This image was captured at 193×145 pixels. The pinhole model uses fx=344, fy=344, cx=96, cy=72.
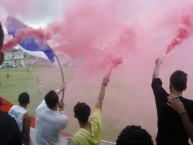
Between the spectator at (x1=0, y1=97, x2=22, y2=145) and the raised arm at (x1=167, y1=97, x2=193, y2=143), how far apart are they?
1728 mm

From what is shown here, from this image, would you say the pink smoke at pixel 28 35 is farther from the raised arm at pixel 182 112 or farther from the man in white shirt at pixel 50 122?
the raised arm at pixel 182 112

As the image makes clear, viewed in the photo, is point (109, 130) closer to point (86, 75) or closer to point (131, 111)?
point (131, 111)

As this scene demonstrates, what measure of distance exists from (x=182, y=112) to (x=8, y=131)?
72.5 inches

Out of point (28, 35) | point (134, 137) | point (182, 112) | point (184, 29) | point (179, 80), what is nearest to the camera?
point (134, 137)

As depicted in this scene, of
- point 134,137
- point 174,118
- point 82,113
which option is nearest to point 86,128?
point 82,113

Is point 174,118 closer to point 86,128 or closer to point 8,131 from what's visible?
point 86,128

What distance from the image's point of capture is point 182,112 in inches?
125

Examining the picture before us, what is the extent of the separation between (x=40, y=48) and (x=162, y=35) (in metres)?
2.57

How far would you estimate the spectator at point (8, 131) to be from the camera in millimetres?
1824

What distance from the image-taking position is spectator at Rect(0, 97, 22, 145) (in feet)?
5.98

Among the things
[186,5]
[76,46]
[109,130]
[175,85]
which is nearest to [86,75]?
[76,46]

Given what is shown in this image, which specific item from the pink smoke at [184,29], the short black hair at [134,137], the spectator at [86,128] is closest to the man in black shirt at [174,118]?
the spectator at [86,128]

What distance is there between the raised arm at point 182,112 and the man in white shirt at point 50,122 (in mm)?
1789

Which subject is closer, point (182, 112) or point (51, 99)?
point (182, 112)
